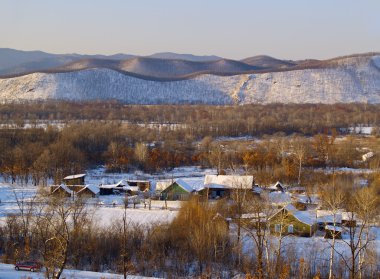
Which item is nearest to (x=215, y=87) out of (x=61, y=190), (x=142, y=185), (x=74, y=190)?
(x=142, y=185)

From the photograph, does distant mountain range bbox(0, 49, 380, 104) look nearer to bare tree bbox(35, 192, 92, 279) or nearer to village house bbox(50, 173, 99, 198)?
village house bbox(50, 173, 99, 198)

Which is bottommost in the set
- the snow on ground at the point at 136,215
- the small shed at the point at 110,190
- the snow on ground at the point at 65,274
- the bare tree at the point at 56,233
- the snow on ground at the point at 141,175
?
the snow on ground at the point at 141,175

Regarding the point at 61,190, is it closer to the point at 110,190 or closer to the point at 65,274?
the point at 110,190

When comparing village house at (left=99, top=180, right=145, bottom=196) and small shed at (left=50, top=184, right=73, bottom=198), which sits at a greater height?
small shed at (left=50, top=184, right=73, bottom=198)

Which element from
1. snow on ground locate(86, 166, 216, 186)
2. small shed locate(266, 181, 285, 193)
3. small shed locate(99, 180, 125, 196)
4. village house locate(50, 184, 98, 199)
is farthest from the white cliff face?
small shed locate(266, 181, 285, 193)

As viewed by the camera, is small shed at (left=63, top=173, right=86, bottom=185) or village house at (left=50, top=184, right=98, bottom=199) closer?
village house at (left=50, top=184, right=98, bottom=199)

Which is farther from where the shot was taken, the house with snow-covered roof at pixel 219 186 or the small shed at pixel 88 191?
the house with snow-covered roof at pixel 219 186

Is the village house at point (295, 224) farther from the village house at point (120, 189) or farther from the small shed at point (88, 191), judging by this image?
the small shed at point (88, 191)

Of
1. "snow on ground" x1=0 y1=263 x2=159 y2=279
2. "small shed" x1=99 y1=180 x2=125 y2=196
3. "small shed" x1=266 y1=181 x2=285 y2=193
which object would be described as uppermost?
"snow on ground" x1=0 y1=263 x2=159 y2=279

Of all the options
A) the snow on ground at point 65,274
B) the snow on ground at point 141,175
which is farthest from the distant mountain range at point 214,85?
the snow on ground at point 65,274
